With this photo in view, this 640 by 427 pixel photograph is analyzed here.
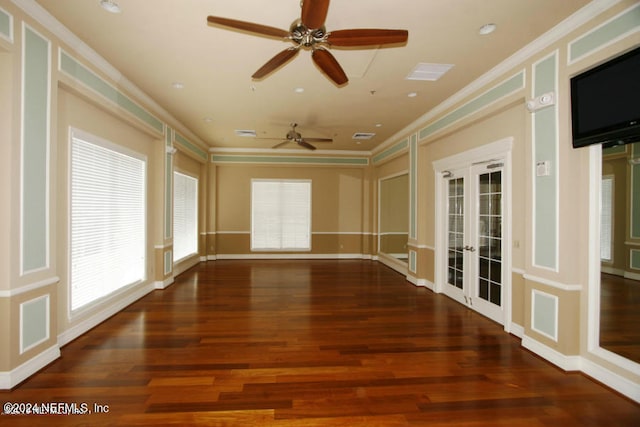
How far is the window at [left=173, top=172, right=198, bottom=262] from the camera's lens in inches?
267

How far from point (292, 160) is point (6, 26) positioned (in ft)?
22.1

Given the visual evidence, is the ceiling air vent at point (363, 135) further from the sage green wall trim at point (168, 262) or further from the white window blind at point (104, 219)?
the sage green wall trim at point (168, 262)

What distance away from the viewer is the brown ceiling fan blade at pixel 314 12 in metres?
1.98

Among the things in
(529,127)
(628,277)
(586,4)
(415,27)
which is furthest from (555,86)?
(628,277)

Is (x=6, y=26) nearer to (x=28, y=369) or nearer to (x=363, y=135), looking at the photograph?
(x=28, y=369)

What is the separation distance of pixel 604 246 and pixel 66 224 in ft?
17.6

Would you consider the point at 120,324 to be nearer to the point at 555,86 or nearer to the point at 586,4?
the point at 555,86

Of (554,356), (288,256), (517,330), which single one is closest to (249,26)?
(554,356)

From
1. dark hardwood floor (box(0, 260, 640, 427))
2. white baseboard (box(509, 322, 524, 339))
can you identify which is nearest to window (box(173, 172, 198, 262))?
dark hardwood floor (box(0, 260, 640, 427))

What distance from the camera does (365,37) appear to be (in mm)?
2377

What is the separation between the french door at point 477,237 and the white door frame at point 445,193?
0.25 feet

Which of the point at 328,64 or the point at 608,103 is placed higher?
the point at 328,64

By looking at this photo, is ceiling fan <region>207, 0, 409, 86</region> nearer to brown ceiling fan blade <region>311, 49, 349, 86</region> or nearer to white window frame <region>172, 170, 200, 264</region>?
brown ceiling fan blade <region>311, 49, 349, 86</region>

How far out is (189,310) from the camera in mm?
4527
